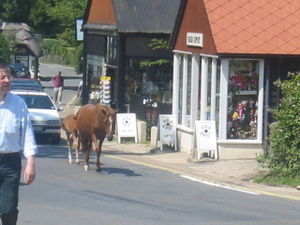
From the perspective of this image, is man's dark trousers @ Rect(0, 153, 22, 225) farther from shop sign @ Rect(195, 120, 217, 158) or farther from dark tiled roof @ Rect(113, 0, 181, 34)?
dark tiled roof @ Rect(113, 0, 181, 34)

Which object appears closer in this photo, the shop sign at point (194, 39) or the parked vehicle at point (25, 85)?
the shop sign at point (194, 39)

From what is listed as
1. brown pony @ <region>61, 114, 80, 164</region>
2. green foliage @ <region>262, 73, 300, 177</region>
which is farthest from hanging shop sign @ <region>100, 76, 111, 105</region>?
green foliage @ <region>262, 73, 300, 177</region>

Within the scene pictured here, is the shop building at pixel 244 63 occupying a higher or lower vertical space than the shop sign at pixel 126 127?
higher

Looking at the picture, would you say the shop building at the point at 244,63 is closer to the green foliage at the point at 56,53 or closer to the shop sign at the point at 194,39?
the shop sign at the point at 194,39

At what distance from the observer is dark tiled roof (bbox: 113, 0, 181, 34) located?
3200cm

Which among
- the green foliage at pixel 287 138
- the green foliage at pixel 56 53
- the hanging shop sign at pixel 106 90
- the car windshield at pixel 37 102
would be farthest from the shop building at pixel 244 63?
the green foliage at pixel 56 53

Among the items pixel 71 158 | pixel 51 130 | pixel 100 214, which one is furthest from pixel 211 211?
pixel 51 130

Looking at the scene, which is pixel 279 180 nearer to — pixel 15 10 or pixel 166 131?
pixel 166 131

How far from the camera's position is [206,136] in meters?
22.8

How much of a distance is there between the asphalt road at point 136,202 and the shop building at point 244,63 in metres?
4.07

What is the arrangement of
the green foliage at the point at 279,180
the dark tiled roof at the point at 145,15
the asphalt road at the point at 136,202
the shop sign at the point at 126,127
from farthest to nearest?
1. the dark tiled roof at the point at 145,15
2. the shop sign at the point at 126,127
3. the green foliage at the point at 279,180
4. the asphalt road at the point at 136,202

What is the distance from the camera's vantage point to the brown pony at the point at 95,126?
18891 millimetres

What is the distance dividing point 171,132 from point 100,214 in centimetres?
1354

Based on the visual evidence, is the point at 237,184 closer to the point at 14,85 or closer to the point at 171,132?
the point at 171,132
